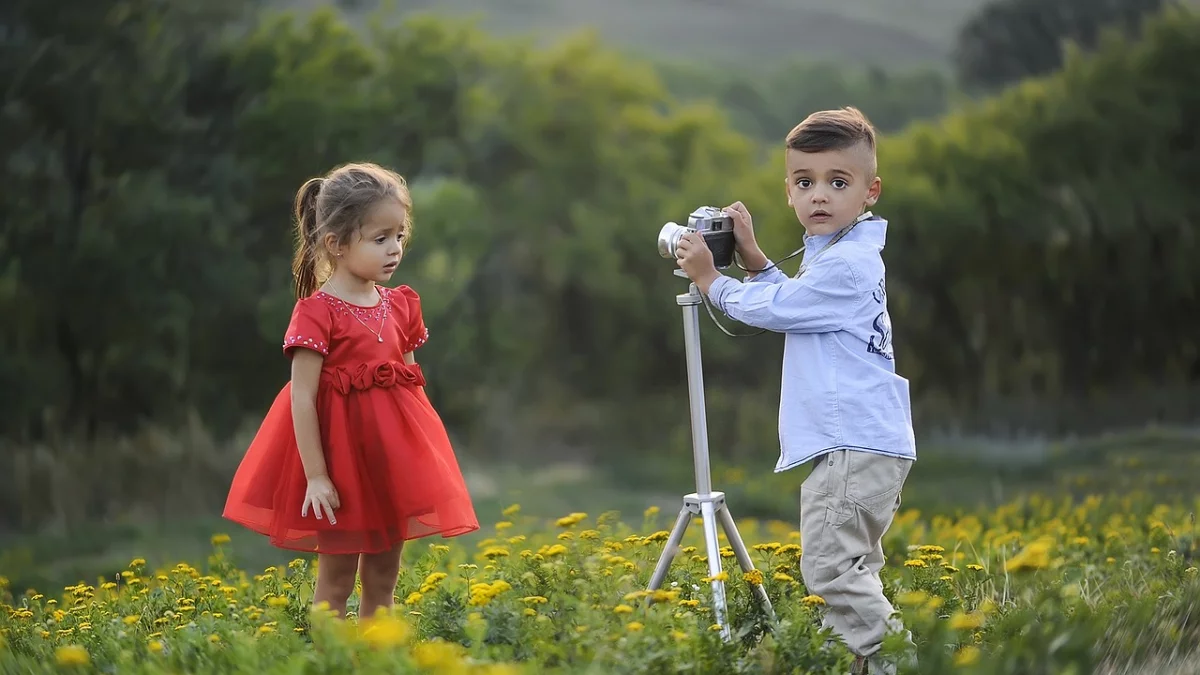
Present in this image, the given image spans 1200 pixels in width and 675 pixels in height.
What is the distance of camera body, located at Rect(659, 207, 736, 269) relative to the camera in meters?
3.71

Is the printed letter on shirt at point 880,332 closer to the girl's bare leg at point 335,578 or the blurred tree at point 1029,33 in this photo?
the girl's bare leg at point 335,578

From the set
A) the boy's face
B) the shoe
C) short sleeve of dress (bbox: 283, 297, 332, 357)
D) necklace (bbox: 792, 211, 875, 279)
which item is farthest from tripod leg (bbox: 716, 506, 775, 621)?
short sleeve of dress (bbox: 283, 297, 332, 357)

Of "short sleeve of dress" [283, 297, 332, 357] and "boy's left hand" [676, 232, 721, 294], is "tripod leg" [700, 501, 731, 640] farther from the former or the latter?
"short sleeve of dress" [283, 297, 332, 357]

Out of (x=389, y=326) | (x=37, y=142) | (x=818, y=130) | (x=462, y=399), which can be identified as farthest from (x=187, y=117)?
(x=818, y=130)

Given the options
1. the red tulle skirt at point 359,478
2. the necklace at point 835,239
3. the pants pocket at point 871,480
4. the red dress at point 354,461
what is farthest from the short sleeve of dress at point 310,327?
the pants pocket at point 871,480

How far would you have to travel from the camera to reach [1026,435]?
581 inches

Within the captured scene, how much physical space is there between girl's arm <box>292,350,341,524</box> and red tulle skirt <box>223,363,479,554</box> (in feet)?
0.23

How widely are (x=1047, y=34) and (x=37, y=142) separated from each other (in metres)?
12.3

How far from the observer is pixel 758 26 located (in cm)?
1966

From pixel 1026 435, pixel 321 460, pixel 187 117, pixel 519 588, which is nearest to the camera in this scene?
pixel 321 460

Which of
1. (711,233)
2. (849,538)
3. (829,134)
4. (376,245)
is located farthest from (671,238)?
(849,538)

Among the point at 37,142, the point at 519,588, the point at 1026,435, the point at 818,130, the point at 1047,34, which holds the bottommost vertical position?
the point at 1026,435

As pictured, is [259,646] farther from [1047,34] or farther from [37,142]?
[1047,34]

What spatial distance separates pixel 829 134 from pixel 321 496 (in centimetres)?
180
